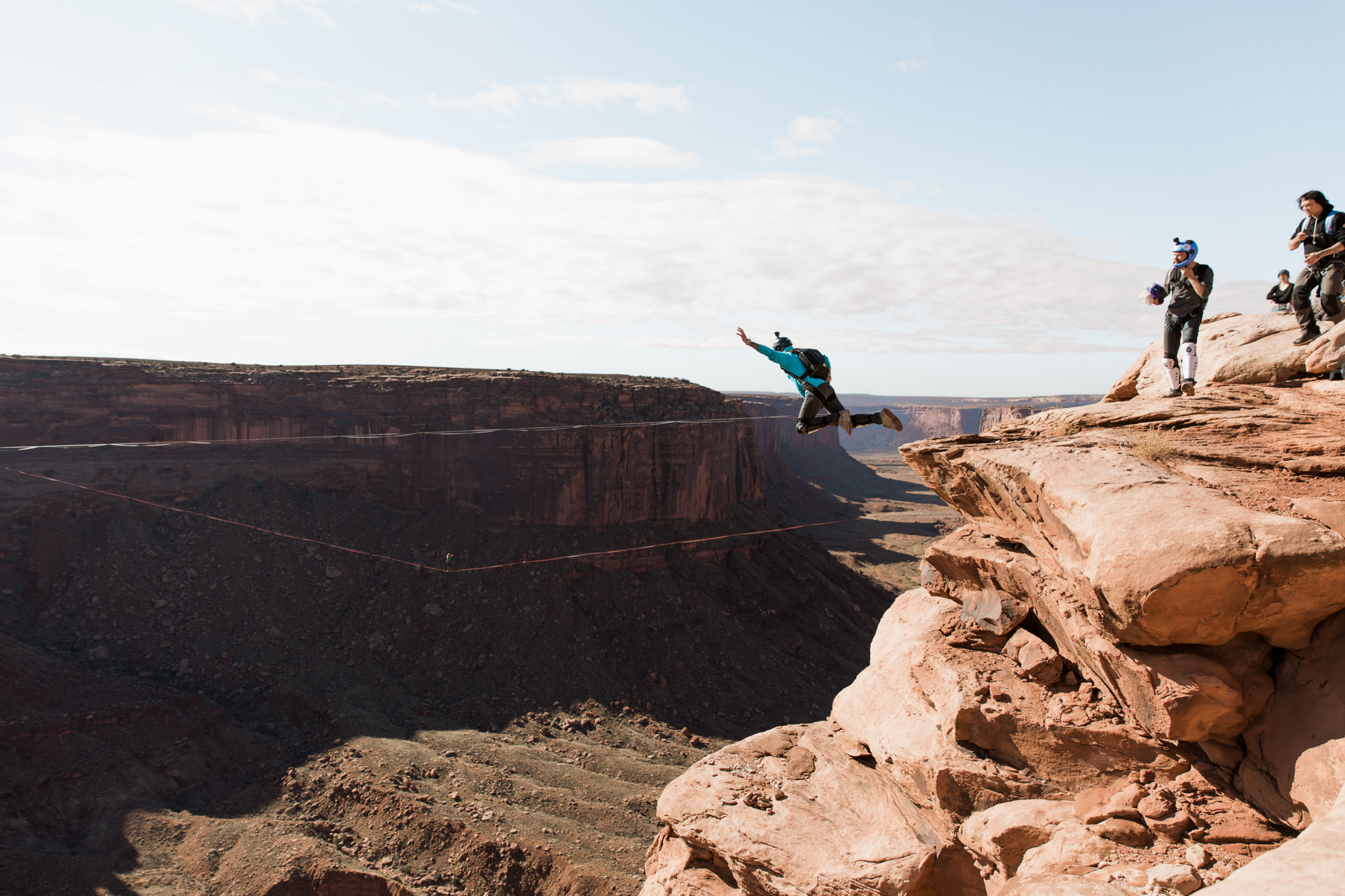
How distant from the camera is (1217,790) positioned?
→ 7.54 metres

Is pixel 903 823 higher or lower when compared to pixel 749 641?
higher

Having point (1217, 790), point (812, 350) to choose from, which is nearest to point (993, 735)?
point (1217, 790)

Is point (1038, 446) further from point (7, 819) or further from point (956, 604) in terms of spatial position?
point (7, 819)

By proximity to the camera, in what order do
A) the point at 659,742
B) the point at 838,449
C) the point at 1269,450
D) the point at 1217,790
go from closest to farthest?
the point at 1217,790, the point at 1269,450, the point at 659,742, the point at 838,449

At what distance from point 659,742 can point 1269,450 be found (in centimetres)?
2645

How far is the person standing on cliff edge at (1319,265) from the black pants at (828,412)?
6.53m

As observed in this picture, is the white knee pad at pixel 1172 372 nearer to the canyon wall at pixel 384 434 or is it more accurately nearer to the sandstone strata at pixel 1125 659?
the sandstone strata at pixel 1125 659

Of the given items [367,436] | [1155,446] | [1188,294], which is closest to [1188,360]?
[1188,294]

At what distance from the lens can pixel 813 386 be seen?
1282 cm

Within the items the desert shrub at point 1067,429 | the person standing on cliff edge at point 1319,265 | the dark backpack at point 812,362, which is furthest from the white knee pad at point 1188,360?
the dark backpack at point 812,362

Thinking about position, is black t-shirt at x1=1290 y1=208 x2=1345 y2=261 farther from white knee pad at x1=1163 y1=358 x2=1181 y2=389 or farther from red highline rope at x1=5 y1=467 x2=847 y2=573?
red highline rope at x1=5 y1=467 x2=847 y2=573

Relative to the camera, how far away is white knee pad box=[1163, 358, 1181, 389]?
39.2ft

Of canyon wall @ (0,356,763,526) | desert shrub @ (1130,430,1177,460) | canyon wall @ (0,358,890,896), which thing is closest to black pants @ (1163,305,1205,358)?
desert shrub @ (1130,430,1177,460)

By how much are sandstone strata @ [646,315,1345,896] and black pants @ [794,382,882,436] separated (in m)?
1.46
